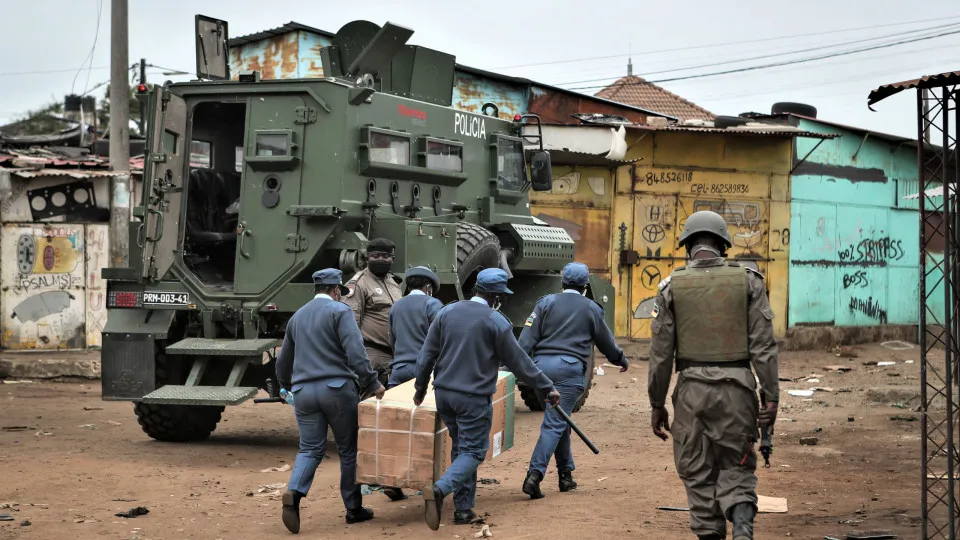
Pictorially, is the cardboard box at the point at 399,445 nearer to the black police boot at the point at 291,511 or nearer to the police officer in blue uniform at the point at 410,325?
the black police boot at the point at 291,511

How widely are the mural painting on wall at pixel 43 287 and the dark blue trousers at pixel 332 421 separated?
36.0 feet

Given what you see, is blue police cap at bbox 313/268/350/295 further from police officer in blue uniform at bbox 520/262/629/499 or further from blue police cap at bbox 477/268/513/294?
police officer in blue uniform at bbox 520/262/629/499

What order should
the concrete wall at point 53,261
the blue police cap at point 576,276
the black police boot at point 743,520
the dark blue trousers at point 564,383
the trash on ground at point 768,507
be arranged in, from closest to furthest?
the black police boot at point 743,520
the trash on ground at point 768,507
the dark blue trousers at point 564,383
the blue police cap at point 576,276
the concrete wall at point 53,261

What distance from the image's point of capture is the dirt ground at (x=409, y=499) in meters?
7.61

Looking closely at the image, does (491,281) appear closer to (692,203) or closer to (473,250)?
(473,250)

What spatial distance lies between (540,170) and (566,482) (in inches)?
214

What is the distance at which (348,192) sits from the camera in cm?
1073

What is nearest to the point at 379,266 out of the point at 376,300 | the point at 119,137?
the point at 376,300

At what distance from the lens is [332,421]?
25.4ft

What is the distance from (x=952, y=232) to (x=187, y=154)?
676cm

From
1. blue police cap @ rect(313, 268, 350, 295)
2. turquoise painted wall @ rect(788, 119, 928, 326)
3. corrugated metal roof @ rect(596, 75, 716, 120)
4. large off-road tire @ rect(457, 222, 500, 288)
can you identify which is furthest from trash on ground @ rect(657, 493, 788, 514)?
corrugated metal roof @ rect(596, 75, 716, 120)

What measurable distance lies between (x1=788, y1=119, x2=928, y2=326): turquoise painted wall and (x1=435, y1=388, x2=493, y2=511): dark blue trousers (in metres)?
16.0

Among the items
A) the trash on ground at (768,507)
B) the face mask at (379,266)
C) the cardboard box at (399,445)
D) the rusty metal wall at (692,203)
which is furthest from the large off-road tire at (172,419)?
the rusty metal wall at (692,203)

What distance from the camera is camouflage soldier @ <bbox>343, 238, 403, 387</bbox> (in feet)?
32.5
